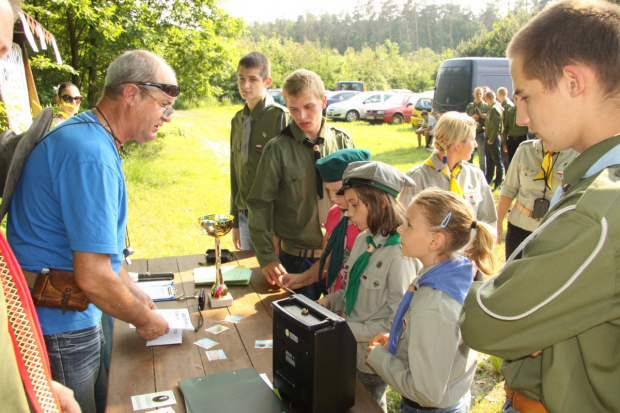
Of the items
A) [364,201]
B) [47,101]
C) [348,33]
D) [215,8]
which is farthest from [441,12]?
[364,201]

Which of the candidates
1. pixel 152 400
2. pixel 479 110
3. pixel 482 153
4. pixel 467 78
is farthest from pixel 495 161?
pixel 152 400

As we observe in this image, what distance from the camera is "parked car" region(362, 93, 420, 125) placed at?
20047mm

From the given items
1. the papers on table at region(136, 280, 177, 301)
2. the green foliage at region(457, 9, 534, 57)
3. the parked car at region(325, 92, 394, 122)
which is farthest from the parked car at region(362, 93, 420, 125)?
the papers on table at region(136, 280, 177, 301)

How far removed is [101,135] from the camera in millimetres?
1795

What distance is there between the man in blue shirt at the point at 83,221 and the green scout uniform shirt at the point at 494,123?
28.6ft

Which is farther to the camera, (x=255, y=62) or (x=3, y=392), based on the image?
(x=255, y=62)

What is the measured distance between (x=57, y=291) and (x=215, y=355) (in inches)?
25.2

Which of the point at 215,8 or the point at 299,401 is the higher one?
the point at 215,8

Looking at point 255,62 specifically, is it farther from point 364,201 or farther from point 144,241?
point 144,241

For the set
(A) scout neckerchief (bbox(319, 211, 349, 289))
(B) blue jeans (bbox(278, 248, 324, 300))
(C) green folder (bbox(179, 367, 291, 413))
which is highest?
(A) scout neckerchief (bbox(319, 211, 349, 289))

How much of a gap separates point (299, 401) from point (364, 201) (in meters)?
0.96

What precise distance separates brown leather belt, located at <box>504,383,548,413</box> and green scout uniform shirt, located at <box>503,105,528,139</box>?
342 inches

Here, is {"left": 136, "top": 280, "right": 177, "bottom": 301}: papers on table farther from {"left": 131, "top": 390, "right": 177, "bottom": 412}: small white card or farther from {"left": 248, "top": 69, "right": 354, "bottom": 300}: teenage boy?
{"left": 131, "top": 390, "right": 177, "bottom": 412}: small white card

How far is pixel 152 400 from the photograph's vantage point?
1598 millimetres
